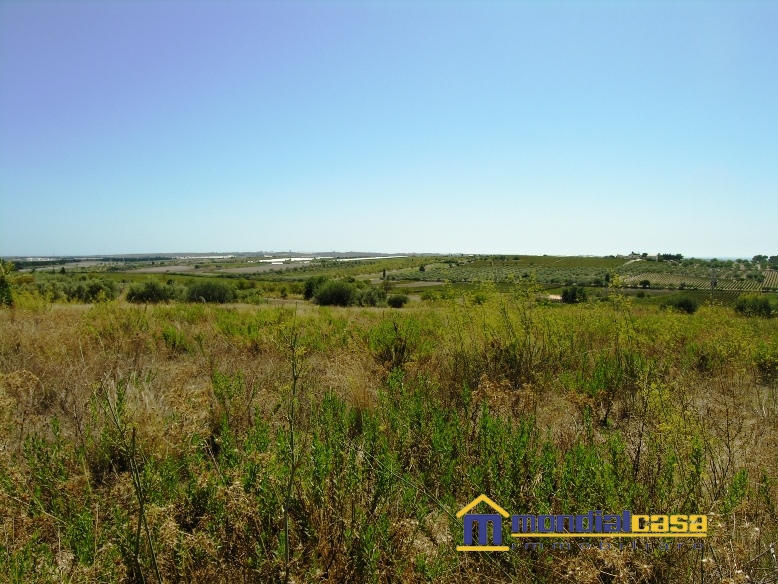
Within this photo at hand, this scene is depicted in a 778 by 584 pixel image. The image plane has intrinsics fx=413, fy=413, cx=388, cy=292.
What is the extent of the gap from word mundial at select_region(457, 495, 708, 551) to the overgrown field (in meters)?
0.06

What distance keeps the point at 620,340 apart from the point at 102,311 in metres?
8.66

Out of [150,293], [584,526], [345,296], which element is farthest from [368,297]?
[584,526]

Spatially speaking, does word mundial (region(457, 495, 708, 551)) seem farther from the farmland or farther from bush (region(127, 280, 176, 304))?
bush (region(127, 280, 176, 304))

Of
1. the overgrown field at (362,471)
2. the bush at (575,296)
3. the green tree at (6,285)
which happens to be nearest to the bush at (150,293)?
the green tree at (6,285)

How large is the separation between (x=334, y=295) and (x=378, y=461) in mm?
27586

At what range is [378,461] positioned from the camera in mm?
2254

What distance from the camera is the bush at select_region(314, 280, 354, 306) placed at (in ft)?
96.7

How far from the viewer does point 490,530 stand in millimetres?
2043

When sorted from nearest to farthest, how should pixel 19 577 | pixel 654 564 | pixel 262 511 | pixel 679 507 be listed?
pixel 19 577 < pixel 654 564 < pixel 262 511 < pixel 679 507

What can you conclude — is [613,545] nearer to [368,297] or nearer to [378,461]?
[378,461]

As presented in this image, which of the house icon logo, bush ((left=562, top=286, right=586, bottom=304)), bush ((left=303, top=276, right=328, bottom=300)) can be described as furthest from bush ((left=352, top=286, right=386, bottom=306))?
the house icon logo

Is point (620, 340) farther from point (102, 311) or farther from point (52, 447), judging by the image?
point (102, 311)

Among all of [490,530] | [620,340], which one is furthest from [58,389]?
[620,340]

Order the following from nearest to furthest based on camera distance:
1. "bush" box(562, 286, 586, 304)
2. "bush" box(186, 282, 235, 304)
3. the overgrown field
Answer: the overgrown field → "bush" box(562, 286, 586, 304) → "bush" box(186, 282, 235, 304)
